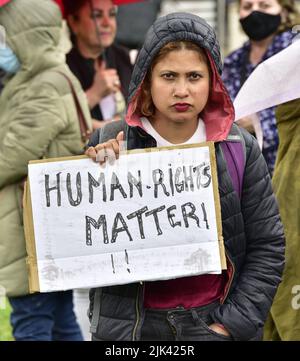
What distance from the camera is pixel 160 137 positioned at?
3688 millimetres

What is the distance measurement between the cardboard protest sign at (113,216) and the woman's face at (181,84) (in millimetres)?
135

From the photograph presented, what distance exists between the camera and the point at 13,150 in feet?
16.4

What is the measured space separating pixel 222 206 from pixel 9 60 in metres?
1.96

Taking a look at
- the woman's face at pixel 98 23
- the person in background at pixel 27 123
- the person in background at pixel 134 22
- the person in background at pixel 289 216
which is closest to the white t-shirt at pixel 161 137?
the person in background at pixel 289 216

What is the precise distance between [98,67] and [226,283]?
119 inches

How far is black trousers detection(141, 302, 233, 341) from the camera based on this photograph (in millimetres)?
3621

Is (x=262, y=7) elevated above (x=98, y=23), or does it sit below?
below

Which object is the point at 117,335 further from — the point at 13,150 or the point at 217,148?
the point at 13,150

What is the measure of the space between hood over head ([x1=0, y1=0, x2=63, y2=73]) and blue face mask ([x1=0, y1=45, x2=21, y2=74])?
0.02 metres

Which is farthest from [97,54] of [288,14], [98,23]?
[288,14]

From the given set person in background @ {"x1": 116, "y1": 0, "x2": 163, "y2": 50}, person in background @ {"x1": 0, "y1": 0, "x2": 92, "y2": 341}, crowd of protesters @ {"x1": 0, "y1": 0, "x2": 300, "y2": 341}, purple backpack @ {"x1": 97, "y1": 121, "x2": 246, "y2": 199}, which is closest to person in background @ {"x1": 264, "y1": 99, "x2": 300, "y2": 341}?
crowd of protesters @ {"x1": 0, "y1": 0, "x2": 300, "y2": 341}

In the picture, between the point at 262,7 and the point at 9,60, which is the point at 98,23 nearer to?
the point at 262,7

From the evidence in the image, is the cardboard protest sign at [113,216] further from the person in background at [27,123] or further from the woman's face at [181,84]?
the person in background at [27,123]

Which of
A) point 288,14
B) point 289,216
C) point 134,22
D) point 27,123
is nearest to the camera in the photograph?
point 289,216
